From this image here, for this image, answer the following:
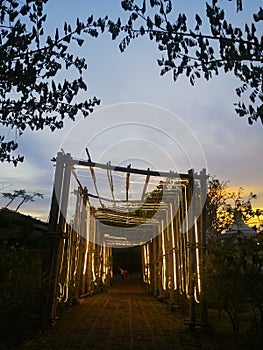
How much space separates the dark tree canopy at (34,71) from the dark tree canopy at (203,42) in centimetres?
39

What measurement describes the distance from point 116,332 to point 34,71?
151 inches

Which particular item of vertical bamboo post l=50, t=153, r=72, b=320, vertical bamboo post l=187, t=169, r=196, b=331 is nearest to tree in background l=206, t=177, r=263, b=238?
vertical bamboo post l=187, t=169, r=196, b=331

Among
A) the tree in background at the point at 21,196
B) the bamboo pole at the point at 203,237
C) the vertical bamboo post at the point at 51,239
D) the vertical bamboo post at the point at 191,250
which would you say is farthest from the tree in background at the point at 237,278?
the tree in background at the point at 21,196

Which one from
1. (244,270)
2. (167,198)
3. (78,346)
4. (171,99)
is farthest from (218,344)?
(167,198)

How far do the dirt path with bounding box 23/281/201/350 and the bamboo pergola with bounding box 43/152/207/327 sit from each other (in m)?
0.35

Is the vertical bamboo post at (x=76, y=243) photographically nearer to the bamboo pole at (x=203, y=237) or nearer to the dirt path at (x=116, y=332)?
the dirt path at (x=116, y=332)

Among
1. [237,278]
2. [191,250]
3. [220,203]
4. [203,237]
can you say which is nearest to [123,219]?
[220,203]

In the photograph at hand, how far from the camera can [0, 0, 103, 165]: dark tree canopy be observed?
101 inches

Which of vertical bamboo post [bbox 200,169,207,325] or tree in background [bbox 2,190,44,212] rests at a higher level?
tree in background [bbox 2,190,44,212]

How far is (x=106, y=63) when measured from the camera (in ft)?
11.3

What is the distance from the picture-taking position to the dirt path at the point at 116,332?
428cm

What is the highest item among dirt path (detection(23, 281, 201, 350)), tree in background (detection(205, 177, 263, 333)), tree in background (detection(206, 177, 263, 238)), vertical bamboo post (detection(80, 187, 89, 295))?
tree in background (detection(206, 177, 263, 238))

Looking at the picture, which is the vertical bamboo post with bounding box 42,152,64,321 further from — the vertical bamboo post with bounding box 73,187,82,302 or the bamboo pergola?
the vertical bamboo post with bounding box 73,187,82,302

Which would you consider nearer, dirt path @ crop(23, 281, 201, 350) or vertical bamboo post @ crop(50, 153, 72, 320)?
dirt path @ crop(23, 281, 201, 350)
